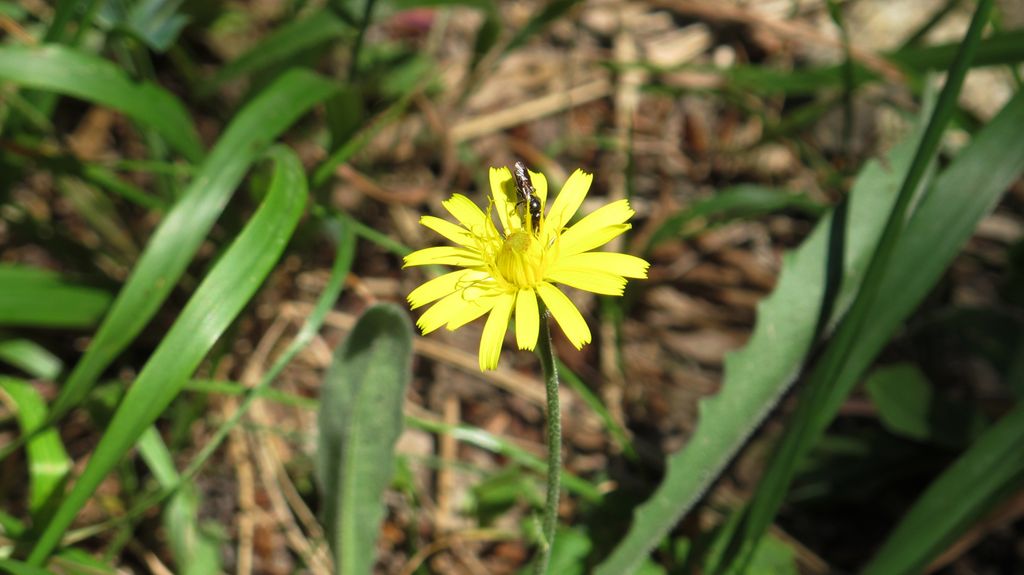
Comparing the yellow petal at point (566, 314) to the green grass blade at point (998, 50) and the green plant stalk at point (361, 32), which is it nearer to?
the green plant stalk at point (361, 32)

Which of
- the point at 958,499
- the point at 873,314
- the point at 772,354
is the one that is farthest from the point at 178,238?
the point at 958,499

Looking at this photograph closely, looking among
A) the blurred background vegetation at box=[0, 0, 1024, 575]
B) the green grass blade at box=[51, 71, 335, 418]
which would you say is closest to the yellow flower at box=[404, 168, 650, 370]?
the blurred background vegetation at box=[0, 0, 1024, 575]

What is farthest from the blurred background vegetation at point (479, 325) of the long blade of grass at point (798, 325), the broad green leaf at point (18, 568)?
the broad green leaf at point (18, 568)

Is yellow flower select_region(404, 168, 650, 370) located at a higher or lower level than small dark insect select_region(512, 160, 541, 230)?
lower

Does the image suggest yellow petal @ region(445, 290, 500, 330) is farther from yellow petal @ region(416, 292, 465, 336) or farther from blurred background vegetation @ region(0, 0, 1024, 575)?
blurred background vegetation @ region(0, 0, 1024, 575)

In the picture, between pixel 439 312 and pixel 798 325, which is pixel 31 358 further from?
pixel 798 325
